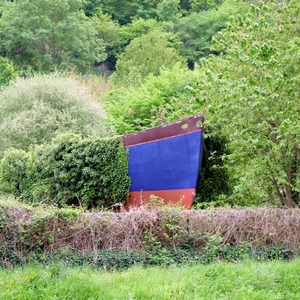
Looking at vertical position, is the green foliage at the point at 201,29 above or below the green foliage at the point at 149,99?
above

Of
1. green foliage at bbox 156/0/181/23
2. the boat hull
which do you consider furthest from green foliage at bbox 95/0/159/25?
the boat hull

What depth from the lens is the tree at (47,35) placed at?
52.3 metres

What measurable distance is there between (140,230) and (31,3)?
5036 centimetres

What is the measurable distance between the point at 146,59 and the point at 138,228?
3787cm

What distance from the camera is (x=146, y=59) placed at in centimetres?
4444

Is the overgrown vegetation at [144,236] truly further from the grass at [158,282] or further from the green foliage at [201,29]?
the green foliage at [201,29]

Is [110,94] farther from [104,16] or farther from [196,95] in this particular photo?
[104,16]

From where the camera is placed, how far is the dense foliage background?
1041 cm

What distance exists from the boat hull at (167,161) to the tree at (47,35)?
41.2m

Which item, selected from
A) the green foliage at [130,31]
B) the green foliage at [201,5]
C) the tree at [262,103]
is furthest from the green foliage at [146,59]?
the tree at [262,103]

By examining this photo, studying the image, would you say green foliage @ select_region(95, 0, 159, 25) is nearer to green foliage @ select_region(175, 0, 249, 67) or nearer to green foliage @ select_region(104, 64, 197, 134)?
green foliage @ select_region(175, 0, 249, 67)

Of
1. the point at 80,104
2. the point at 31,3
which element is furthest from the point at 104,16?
the point at 80,104

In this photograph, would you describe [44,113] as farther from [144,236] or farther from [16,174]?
[144,236]

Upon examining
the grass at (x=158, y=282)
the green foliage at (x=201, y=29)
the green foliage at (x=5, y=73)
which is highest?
the green foliage at (x=201, y=29)
